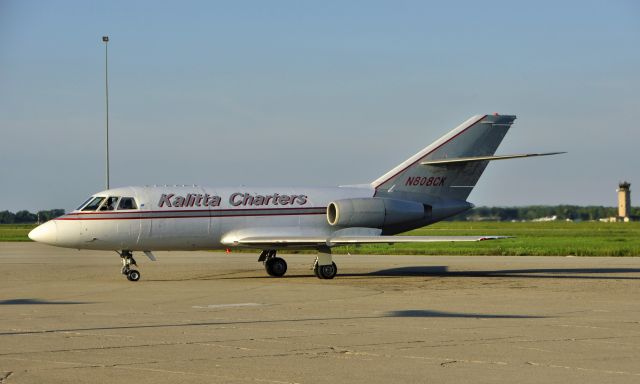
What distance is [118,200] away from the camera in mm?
27781

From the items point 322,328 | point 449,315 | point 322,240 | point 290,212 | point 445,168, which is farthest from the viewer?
point 445,168

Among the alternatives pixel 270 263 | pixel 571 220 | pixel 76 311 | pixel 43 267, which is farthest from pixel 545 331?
pixel 571 220

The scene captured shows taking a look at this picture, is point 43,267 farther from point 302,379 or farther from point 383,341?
point 302,379

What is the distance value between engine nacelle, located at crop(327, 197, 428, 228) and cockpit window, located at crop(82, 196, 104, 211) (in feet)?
23.5

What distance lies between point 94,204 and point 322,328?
1389 cm

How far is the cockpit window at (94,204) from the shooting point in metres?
27.5

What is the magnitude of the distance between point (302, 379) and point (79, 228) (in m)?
17.8

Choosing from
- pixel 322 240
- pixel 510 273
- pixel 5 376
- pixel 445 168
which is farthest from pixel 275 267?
pixel 5 376

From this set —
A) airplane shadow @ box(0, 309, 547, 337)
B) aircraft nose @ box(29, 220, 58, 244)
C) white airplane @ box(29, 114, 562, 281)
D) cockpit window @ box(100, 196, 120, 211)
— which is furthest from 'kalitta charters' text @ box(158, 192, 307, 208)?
airplane shadow @ box(0, 309, 547, 337)

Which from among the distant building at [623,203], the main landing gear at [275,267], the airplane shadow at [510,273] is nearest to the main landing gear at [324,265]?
the airplane shadow at [510,273]

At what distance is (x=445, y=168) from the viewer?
3167cm

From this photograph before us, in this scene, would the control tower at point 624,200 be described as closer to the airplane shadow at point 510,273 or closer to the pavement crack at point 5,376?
the airplane shadow at point 510,273

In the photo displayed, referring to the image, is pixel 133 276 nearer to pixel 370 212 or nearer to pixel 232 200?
pixel 232 200

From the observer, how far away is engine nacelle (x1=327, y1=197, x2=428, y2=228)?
98.1ft
